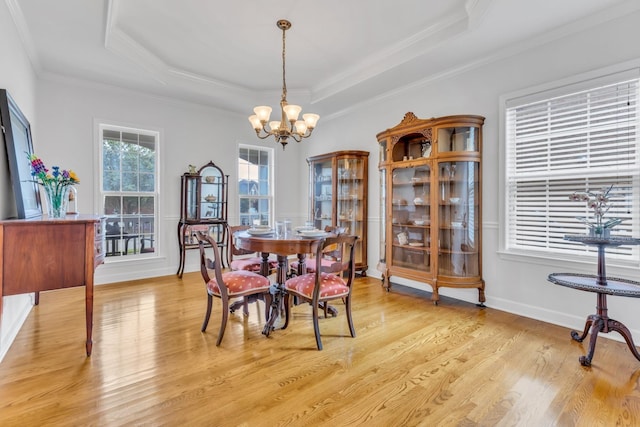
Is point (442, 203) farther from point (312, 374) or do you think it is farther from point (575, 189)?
point (312, 374)

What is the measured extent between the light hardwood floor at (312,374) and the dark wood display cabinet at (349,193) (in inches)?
72.7

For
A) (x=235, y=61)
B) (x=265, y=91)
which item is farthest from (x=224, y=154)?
(x=235, y=61)

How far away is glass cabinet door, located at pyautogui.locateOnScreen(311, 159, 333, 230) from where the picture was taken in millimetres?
5188

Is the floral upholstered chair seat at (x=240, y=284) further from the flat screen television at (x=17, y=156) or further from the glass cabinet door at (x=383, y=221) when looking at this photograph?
the glass cabinet door at (x=383, y=221)

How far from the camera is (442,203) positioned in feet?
12.0

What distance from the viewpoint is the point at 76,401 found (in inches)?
70.4

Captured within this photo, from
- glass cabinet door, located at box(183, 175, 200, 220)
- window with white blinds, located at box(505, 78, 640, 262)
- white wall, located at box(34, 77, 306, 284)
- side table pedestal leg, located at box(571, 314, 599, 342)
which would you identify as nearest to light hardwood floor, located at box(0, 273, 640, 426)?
side table pedestal leg, located at box(571, 314, 599, 342)

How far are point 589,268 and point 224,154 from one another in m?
5.13

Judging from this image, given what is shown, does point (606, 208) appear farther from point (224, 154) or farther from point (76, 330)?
point (224, 154)

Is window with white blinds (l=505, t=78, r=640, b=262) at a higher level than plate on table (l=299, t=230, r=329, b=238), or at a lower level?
higher

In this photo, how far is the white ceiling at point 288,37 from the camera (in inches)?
109

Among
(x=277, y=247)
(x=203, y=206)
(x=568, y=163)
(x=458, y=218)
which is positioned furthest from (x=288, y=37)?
(x=568, y=163)

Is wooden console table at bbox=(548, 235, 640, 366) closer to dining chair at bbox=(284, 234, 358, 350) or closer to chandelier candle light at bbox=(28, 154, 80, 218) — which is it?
dining chair at bbox=(284, 234, 358, 350)

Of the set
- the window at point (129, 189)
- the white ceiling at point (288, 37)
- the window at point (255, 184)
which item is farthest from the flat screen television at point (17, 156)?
the window at point (255, 184)
